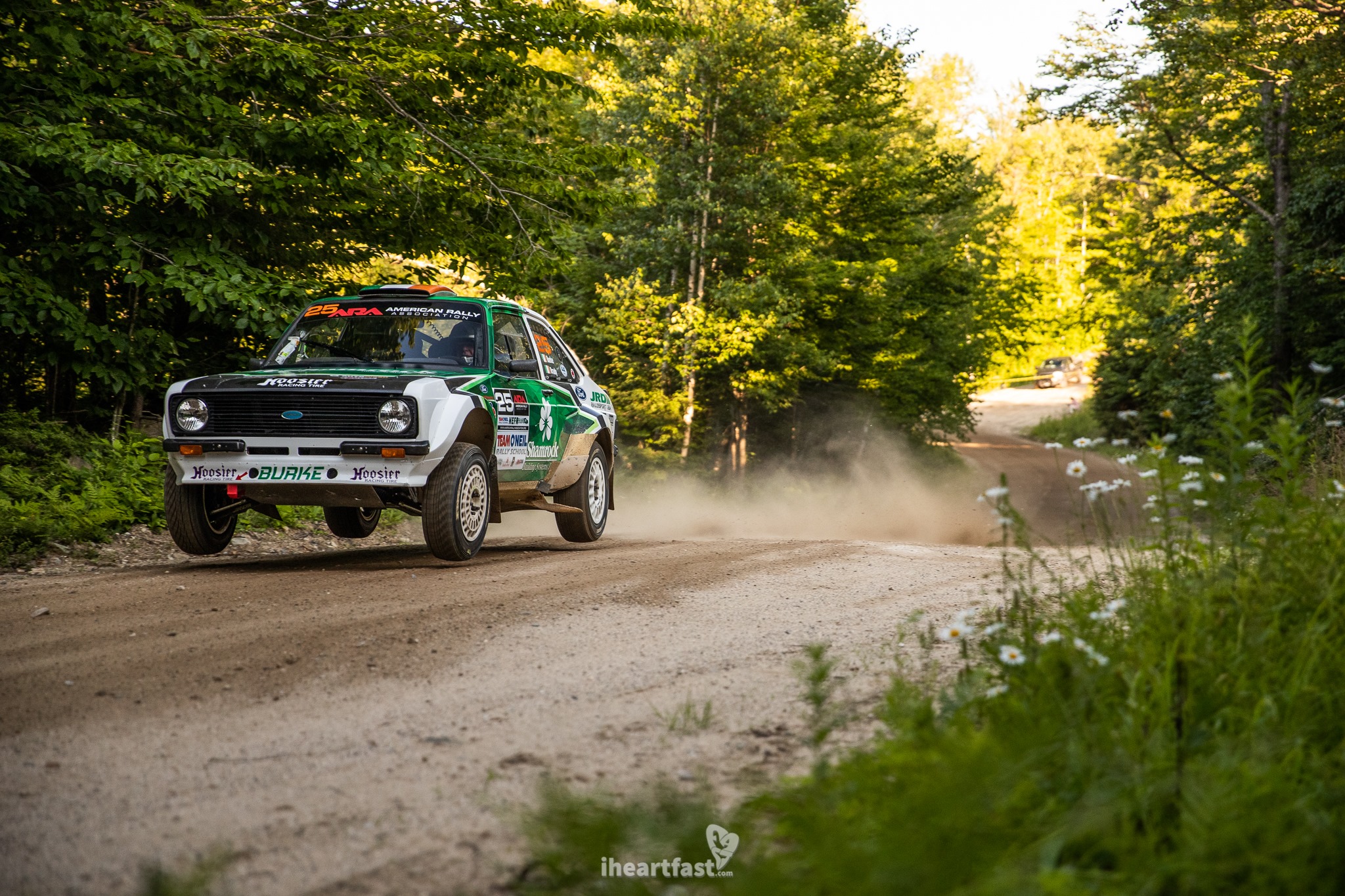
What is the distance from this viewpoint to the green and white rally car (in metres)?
7.59

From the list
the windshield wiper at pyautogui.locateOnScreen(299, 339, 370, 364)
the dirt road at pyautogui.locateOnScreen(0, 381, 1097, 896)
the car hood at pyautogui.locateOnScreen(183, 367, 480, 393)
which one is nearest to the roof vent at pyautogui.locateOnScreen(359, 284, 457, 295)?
the windshield wiper at pyautogui.locateOnScreen(299, 339, 370, 364)

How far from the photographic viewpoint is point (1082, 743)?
9.87 ft

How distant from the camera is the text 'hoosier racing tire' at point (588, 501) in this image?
10.7 metres

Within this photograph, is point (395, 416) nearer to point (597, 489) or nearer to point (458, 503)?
point (458, 503)

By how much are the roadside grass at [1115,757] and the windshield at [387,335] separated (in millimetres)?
5506

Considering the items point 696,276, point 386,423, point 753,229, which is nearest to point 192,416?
point 386,423

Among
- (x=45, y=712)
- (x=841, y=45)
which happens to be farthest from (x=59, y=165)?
(x=841, y=45)

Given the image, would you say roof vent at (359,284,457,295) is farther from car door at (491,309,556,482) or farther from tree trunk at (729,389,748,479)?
tree trunk at (729,389,748,479)

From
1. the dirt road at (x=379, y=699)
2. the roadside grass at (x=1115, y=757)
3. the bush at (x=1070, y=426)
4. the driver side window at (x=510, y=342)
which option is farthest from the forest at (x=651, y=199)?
the bush at (x=1070, y=426)

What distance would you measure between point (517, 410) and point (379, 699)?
512 centimetres

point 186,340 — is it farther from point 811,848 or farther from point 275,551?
point 811,848

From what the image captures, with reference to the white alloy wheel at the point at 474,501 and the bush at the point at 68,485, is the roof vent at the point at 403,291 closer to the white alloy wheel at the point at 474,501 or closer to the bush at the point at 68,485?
the white alloy wheel at the point at 474,501

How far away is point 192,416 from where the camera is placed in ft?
25.3

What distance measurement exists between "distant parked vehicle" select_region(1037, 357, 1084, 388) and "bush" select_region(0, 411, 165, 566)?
65.8 meters
